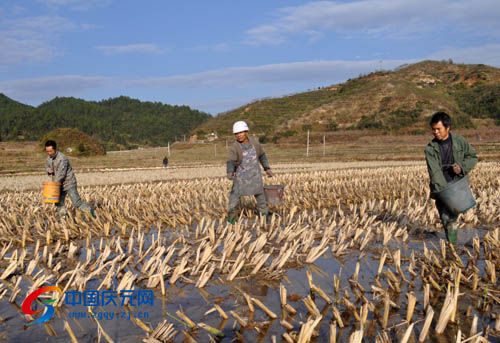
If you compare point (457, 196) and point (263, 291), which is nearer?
point (263, 291)

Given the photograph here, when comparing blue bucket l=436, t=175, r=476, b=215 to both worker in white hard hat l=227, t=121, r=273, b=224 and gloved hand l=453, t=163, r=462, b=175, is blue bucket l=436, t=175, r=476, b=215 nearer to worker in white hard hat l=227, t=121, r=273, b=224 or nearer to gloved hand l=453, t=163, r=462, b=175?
gloved hand l=453, t=163, r=462, b=175

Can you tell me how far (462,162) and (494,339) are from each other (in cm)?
244

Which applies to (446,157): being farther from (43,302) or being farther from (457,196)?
(43,302)

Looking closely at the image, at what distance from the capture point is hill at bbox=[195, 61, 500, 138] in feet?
205

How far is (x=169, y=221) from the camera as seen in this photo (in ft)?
21.7

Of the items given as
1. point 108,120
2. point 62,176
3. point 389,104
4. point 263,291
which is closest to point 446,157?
point 263,291

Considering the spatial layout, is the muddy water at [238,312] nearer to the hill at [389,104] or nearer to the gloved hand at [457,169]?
the gloved hand at [457,169]

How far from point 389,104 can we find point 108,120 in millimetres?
96624

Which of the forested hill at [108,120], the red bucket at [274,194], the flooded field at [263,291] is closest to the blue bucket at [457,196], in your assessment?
the flooded field at [263,291]

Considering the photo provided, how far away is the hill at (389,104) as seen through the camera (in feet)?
205

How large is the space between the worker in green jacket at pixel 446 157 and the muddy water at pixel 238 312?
0.97m

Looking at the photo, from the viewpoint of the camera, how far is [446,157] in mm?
4680

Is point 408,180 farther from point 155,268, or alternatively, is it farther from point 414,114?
point 414,114
